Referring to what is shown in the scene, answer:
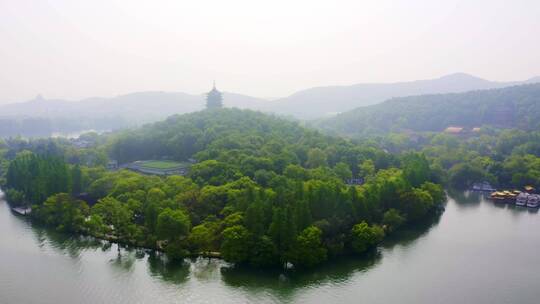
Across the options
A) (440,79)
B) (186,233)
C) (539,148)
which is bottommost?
(186,233)

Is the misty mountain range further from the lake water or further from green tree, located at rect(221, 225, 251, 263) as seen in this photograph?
green tree, located at rect(221, 225, 251, 263)

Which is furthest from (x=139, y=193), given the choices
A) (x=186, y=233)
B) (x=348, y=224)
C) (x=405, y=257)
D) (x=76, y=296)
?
(x=405, y=257)

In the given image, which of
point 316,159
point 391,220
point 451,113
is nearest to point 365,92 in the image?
point 451,113

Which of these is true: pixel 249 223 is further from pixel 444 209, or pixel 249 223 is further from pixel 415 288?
pixel 444 209

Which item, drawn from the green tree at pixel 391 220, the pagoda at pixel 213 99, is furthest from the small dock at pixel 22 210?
the pagoda at pixel 213 99

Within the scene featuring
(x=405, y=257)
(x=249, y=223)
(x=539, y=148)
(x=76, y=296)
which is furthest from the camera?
(x=539, y=148)

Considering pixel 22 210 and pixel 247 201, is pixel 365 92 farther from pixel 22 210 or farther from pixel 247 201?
pixel 247 201
